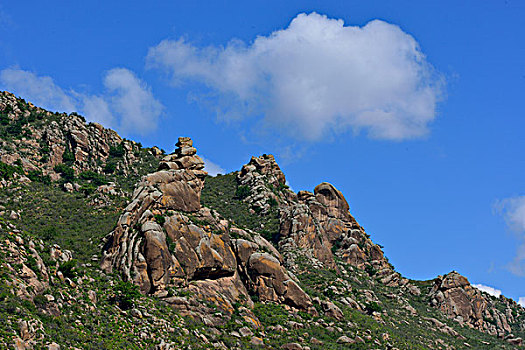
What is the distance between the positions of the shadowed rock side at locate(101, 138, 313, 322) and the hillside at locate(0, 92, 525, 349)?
248mm

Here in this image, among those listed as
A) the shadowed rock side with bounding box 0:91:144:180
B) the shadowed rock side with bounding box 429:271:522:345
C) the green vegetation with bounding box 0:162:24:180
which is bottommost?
the green vegetation with bounding box 0:162:24:180

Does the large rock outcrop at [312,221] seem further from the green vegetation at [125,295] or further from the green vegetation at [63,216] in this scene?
the green vegetation at [125,295]

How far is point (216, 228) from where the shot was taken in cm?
8250

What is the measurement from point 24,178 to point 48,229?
28.4 metres

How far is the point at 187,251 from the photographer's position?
2894 inches

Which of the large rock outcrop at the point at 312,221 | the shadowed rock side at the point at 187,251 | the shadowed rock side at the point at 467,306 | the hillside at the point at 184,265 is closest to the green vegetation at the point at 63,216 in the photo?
the hillside at the point at 184,265

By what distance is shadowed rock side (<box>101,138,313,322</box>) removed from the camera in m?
67.9

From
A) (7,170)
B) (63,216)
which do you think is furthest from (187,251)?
(7,170)

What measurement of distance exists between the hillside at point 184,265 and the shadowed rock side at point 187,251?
25 cm

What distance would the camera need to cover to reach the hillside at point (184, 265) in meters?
52.6

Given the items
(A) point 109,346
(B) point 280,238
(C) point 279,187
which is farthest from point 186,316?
(C) point 279,187

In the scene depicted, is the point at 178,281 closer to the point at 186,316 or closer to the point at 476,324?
the point at 186,316

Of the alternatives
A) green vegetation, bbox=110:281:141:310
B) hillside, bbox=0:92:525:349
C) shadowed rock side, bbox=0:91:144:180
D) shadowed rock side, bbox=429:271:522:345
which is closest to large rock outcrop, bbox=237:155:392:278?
hillside, bbox=0:92:525:349

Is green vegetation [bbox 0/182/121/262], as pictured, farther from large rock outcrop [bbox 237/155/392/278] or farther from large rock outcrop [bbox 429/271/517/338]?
large rock outcrop [bbox 429/271/517/338]
